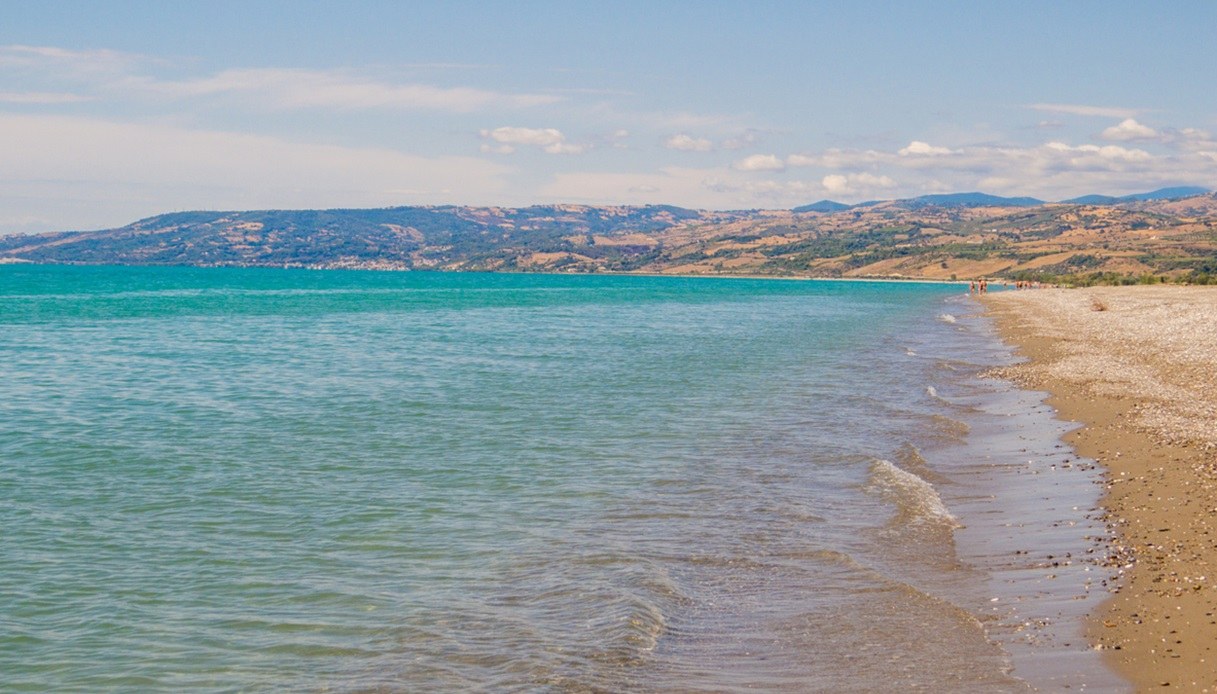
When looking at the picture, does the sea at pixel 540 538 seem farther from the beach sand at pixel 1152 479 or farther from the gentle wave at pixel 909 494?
the beach sand at pixel 1152 479

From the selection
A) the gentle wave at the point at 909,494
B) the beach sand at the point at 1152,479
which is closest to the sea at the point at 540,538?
the gentle wave at the point at 909,494

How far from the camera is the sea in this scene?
10422 millimetres

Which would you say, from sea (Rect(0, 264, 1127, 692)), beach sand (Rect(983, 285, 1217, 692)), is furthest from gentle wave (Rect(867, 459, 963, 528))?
beach sand (Rect(983, 285, 1217, 692))

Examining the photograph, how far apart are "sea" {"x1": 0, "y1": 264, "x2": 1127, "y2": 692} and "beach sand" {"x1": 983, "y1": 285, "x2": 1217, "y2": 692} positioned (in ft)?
1.47

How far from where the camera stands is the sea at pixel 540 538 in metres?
10.4

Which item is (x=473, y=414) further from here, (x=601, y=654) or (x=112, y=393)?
(x=601, y=654)

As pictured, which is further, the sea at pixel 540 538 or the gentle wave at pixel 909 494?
the gentle wave at pixel 909 494

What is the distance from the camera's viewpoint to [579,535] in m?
15.4

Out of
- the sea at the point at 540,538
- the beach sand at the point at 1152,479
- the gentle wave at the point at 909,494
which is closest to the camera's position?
the beach sand at the point at 1152,479

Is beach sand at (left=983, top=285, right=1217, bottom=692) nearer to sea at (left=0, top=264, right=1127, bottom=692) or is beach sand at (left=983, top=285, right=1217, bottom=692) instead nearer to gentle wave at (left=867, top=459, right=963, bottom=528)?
sea at (left=0, top=264, right=1127, bottom=692)

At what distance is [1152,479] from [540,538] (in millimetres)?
10075

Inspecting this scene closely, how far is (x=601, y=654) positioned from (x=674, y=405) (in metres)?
19.9

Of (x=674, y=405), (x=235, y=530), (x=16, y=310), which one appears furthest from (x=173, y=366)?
(x=16, y=310)

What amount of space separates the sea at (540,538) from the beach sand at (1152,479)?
447 millimetres
